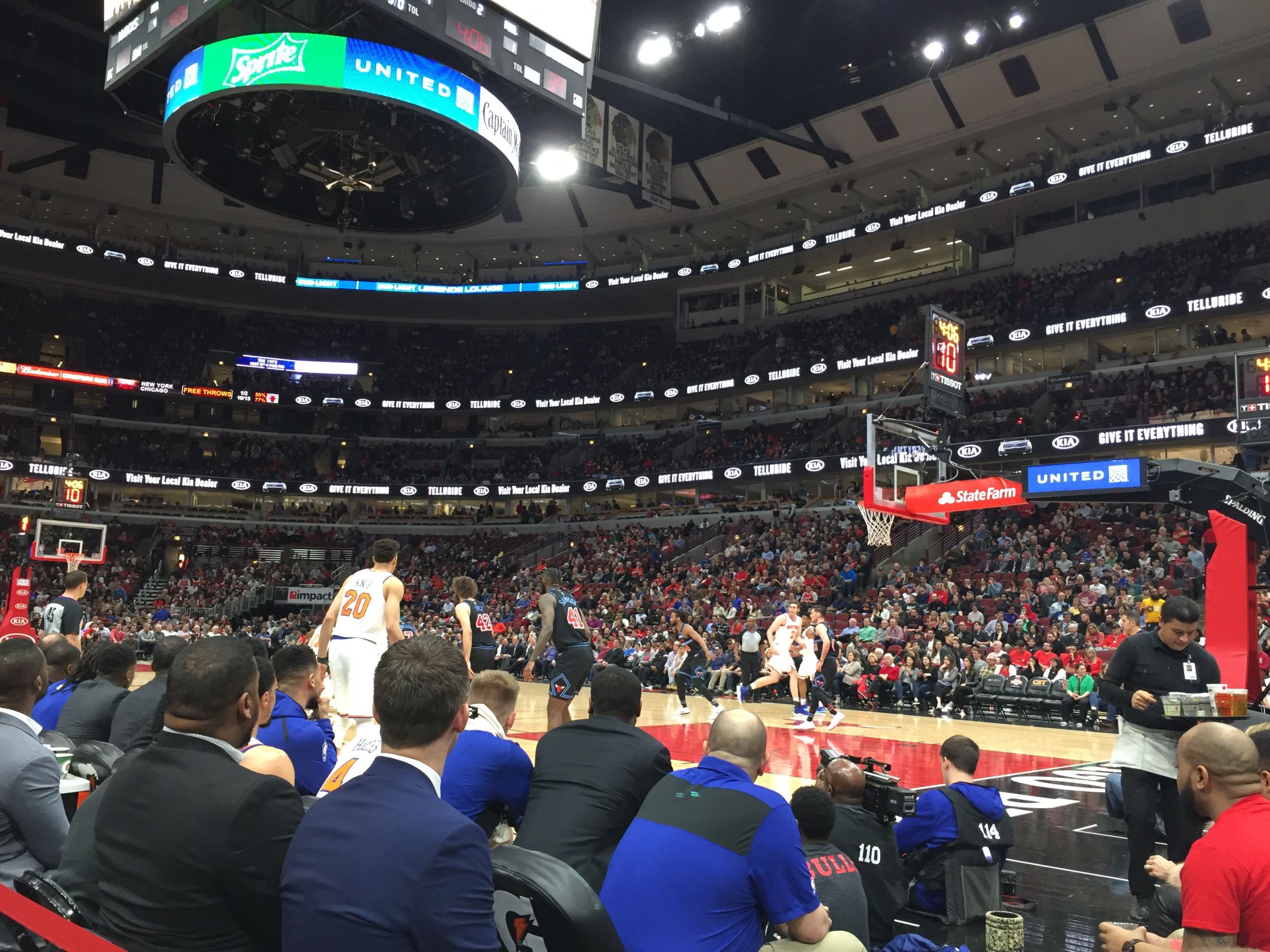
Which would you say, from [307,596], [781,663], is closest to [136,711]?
[781,663]

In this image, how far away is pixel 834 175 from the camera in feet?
120

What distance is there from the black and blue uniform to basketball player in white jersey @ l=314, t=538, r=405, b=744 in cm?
172

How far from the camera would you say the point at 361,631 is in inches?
304

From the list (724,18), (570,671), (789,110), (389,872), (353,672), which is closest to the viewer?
(389,872)

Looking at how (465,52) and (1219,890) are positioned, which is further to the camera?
(465,52)

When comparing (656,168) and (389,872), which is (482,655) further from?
(656,168)

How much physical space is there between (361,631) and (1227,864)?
6.35 meters

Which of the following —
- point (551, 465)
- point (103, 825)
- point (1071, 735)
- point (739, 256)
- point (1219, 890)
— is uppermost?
point (739, 256)

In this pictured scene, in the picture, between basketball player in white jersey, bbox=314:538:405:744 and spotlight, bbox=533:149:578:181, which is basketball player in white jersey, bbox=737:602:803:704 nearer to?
basketball player in white jersey, bbox=314:538:405:744

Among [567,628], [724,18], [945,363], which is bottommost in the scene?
[567,628]

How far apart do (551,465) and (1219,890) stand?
44225 mm

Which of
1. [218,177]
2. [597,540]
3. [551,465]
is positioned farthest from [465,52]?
[551,465]

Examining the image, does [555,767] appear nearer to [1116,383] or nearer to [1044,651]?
[1044,651]

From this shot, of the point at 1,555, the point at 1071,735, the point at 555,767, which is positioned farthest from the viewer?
the point at 1,555
